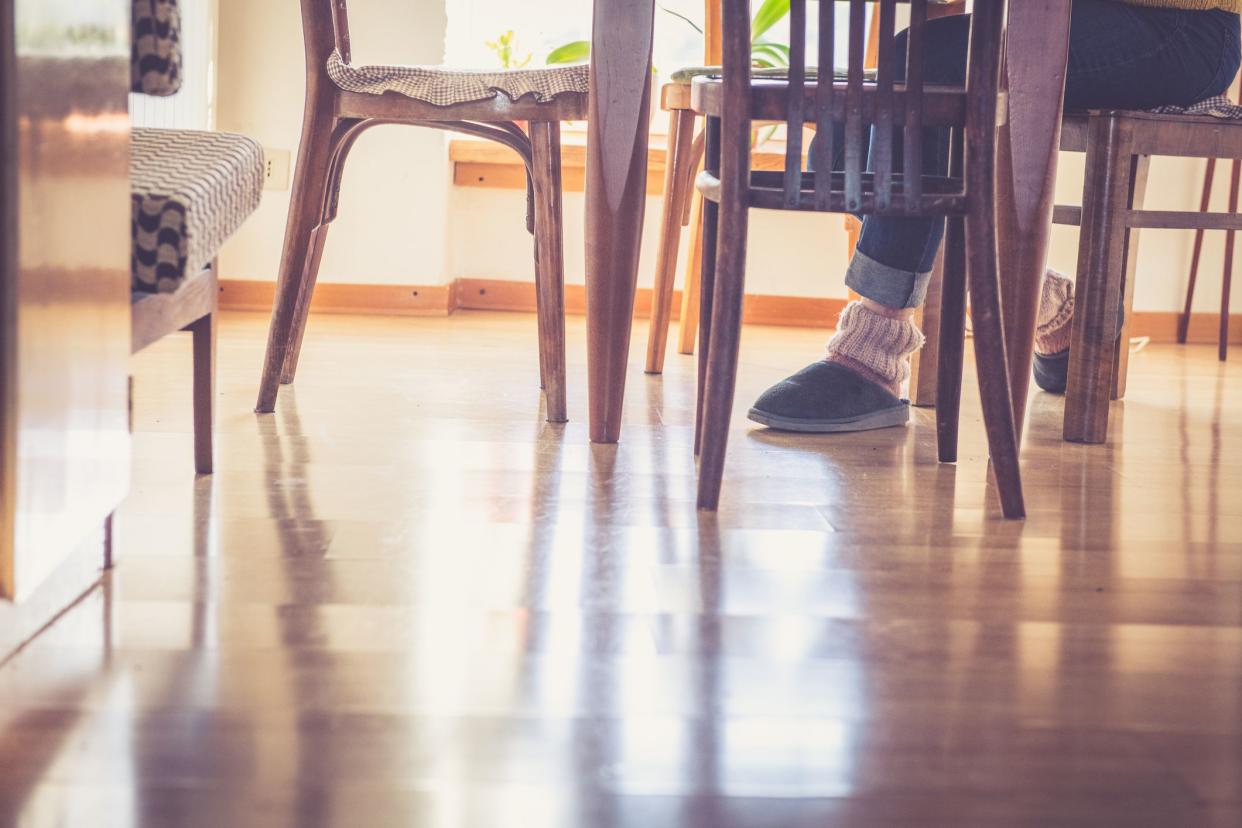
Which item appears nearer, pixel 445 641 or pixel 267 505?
pixel 445 641

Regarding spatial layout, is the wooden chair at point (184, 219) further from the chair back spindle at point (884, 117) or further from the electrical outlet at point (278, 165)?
the electrical outlet at point (278, 165)

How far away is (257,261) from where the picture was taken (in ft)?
9.98

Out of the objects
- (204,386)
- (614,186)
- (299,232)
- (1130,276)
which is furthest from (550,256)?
(1130,276)

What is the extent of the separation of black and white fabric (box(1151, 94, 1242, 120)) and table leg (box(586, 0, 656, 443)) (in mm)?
731

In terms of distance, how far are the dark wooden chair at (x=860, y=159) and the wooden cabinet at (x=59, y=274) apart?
59cm

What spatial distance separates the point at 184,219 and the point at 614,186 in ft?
2.33

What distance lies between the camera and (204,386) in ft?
4.36

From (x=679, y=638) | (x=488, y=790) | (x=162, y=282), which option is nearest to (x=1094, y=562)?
(x=679, y=638)

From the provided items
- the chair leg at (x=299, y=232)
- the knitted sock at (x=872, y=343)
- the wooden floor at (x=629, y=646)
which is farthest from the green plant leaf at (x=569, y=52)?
the wooden floor at (x=629, y=646)

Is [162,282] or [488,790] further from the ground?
[162,282]

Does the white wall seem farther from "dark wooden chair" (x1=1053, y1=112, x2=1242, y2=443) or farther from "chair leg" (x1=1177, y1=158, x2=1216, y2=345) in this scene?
"dark wooden chair" (x1=1053, y1=112, x2=1242, y2=443)

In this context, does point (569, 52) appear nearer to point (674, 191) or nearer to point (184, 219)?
point (674, 191)

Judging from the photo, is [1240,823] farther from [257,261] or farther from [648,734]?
[257,261]

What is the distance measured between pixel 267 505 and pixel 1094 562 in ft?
2.54
